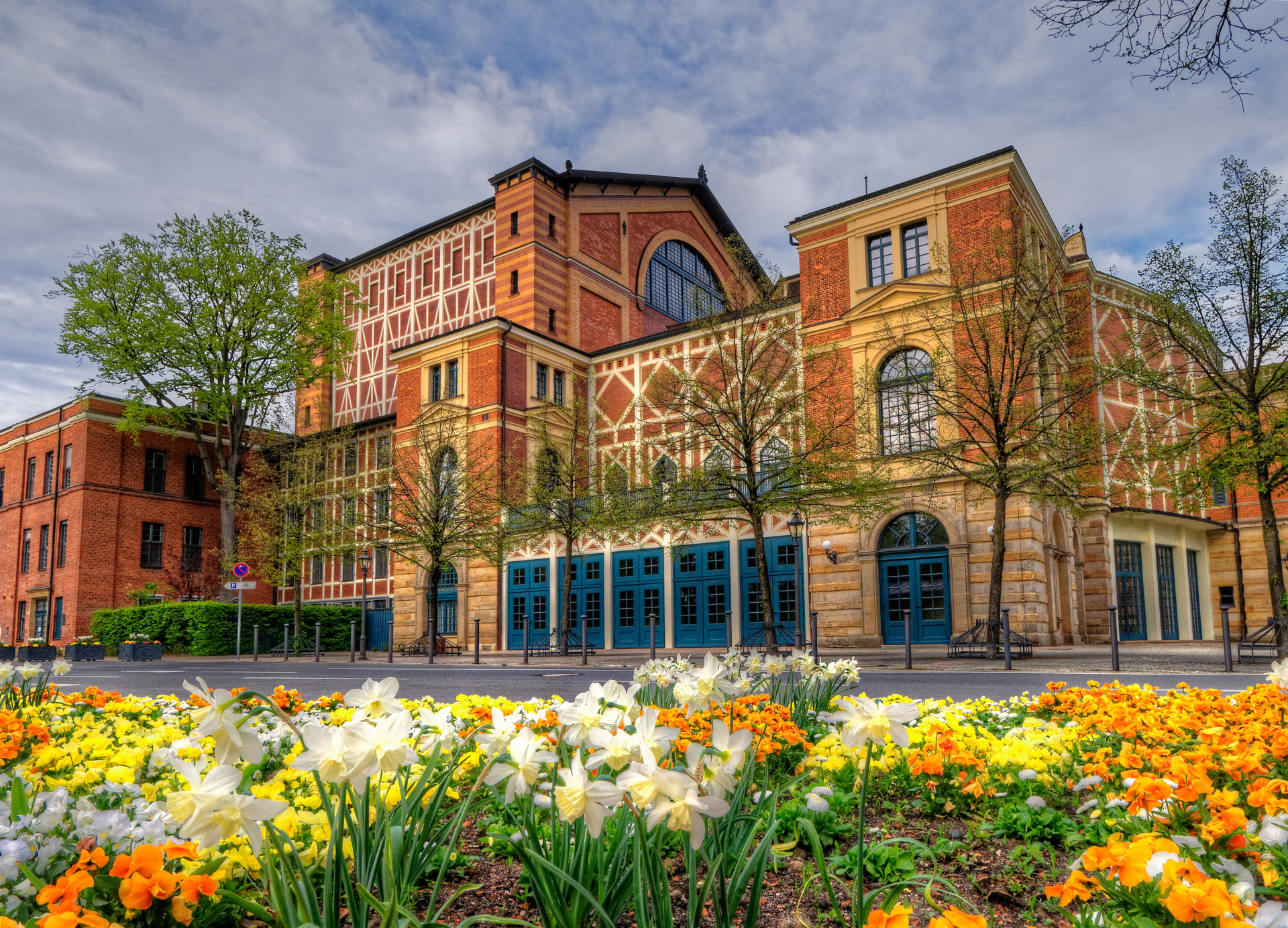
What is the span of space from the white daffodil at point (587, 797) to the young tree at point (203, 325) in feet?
110

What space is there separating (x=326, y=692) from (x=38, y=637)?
113 ft

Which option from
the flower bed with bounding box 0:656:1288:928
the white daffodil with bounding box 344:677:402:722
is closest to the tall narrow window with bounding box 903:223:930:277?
the flower bed with bounding box 0:656:1288:928

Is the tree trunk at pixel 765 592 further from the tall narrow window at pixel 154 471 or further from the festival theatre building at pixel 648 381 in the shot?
the tall narrow window at pixel 154 471

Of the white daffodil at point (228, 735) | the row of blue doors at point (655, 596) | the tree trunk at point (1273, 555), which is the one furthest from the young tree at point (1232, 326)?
the white daffodil at point (228, 735)

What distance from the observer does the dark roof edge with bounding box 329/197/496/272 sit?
3700 centimetres

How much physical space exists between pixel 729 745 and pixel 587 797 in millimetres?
352

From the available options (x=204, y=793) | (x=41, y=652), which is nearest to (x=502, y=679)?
(x=204, y=793)

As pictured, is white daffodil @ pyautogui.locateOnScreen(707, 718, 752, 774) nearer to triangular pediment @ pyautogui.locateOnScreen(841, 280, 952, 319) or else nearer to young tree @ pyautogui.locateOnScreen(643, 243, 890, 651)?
young tree @ pyautogui.locateOnScreen(643, 243, 890, 651)

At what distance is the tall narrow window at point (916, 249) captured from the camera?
82.0ft

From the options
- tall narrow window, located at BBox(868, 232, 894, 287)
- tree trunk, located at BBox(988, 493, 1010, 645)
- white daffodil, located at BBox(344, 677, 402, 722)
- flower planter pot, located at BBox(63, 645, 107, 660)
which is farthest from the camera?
flower planter pot, located at BBox(63, 645, 107, 660)

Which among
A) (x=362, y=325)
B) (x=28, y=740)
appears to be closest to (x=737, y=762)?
(x=28, y=740)

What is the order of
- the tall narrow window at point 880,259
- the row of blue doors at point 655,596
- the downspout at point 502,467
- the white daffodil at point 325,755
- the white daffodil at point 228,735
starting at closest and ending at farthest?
the white daffodil at point 228,735, the white daffodil at point 325,755, the tall narrow window at point 880,259, the row of blue doors at point 655,596, the downspout at point 502,467

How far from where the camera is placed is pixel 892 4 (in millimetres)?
5406

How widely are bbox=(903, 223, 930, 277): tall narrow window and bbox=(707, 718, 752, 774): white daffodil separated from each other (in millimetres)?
25005
